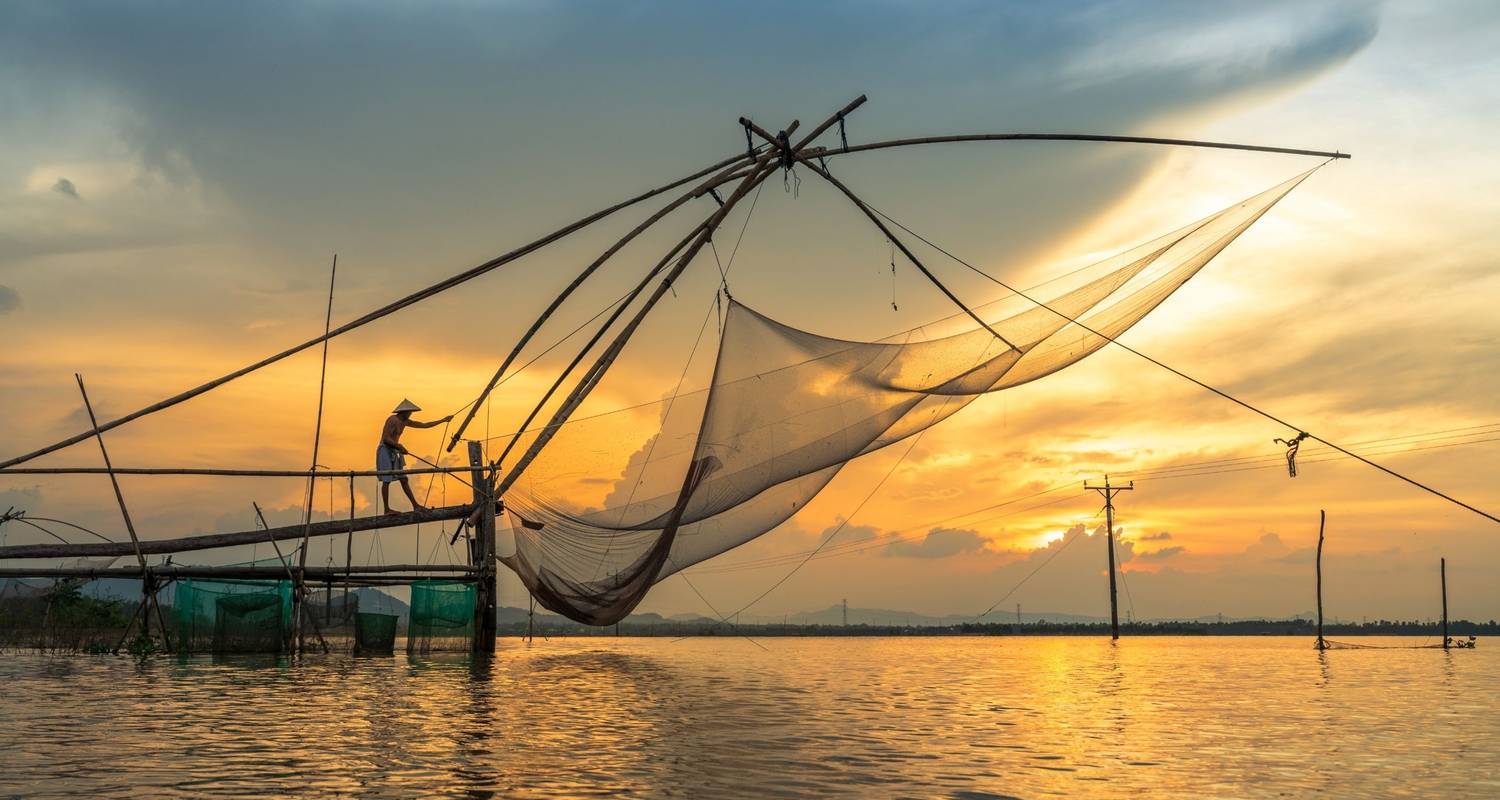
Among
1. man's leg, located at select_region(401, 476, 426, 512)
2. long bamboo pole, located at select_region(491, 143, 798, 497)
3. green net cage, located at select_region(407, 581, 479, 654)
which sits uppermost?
long bamboo pole, located at select_region(491, 143, 798, 497)

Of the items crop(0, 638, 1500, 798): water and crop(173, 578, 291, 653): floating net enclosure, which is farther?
crop(173, 578, 291, 653): floating net enclosure

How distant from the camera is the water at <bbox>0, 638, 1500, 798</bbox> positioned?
23.2ft

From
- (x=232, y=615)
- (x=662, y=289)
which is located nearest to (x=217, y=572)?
(x=232, y=615)

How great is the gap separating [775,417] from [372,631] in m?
9.90

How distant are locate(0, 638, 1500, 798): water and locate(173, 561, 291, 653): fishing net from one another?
1067mm

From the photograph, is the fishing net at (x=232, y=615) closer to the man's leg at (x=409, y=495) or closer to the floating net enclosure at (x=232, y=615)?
the floating net enclosure at (x=232, y=615)

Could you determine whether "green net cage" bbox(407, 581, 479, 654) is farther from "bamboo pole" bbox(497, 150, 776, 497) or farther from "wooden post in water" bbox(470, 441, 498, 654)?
"bamboo pole" bbox(497, 150, 776, 497)

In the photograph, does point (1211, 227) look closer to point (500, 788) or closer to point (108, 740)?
point (500, 788)

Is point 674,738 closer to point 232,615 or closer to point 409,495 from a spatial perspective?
point 409,495

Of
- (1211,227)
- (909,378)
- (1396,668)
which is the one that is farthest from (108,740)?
(1396,668)

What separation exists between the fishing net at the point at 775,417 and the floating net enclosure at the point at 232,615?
6323 mm

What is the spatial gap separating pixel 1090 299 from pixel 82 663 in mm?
15658

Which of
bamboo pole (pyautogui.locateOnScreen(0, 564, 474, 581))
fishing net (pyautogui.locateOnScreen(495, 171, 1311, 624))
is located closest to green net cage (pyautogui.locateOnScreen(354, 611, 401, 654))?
bamboo pole (pyautogui.locateOnScreen(0, 564, 474, 581))

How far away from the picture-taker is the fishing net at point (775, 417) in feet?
38.0
